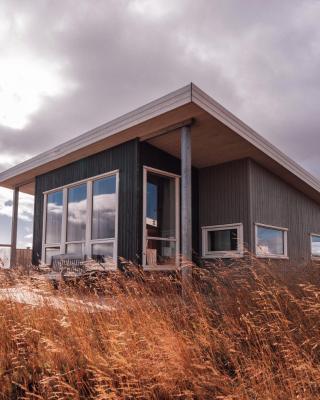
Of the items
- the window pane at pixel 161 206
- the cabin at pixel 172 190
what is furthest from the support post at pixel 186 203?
the window pane at pixel 161 206

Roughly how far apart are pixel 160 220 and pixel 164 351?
5096 millimetres

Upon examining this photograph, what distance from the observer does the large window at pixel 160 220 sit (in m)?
7.59

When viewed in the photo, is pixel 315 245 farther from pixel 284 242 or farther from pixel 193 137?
pixel 193 137

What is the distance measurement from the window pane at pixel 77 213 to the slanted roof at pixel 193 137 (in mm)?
780

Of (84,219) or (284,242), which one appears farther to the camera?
(284,242)

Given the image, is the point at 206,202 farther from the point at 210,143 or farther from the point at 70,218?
the point at 70,218

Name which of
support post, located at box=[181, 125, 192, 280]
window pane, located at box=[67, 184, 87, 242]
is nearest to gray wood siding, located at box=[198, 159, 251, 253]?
support post, located at box=[181, 125, 192, 280]

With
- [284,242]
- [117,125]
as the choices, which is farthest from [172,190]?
[284,242]

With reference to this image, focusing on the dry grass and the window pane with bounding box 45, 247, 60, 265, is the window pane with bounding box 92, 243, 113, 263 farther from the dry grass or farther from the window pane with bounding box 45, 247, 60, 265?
the dry grass

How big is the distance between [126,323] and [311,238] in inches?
346

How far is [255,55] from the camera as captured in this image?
27.9 ft

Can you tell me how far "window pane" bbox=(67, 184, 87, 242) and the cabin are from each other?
0.02m

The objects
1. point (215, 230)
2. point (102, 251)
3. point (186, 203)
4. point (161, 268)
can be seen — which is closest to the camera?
point (186, 203)

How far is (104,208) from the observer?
8.24m
